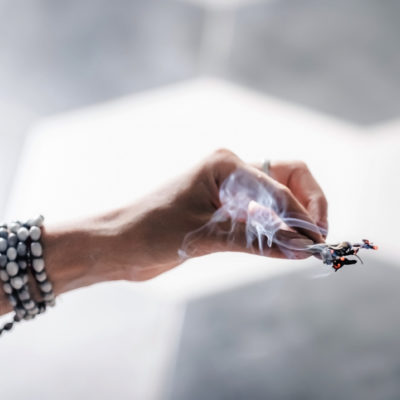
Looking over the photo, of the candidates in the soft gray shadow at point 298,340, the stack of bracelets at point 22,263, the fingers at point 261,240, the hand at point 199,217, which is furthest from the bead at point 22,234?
the soft gray shadow at point 298,340

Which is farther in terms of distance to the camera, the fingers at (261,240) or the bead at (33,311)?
the bead at (33,311)

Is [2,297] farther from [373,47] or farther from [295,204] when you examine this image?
[373,47]

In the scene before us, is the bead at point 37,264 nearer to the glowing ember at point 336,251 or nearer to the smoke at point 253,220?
the smoke at point 253,220

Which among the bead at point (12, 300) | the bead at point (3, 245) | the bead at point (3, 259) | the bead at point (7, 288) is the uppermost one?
the bead at point (3, 245)

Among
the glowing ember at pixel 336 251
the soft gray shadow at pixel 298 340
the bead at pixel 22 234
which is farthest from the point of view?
the soft gray shadow at pixel 298 340

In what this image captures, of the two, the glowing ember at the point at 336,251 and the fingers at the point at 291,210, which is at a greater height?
the fingers at the point at 291,210

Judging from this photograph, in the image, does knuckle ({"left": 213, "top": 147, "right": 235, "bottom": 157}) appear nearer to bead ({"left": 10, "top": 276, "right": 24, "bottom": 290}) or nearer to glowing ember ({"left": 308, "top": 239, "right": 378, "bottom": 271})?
glowing ember ({"left": 308, "top": 239, "right": 378, "bottom": 271})

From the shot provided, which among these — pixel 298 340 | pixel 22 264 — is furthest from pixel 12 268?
pixel 298 340

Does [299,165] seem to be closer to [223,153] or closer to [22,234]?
[223,153]
